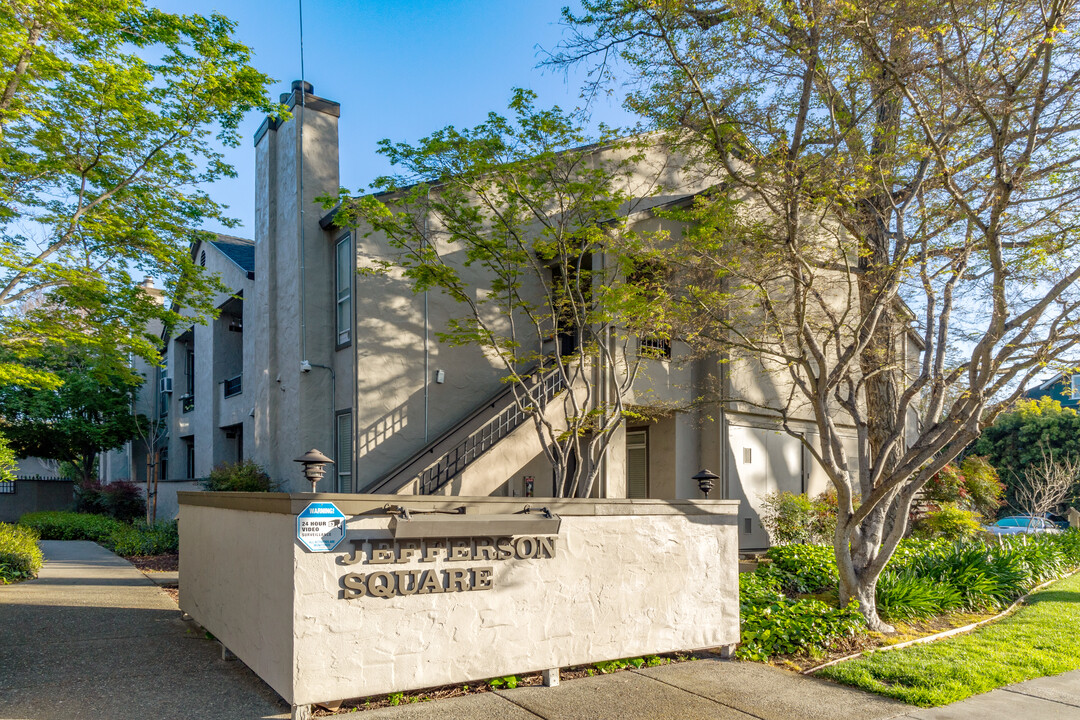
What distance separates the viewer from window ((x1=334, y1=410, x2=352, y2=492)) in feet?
45.8

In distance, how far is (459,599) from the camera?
20.9 feet

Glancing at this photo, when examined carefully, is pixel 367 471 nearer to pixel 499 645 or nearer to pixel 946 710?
pixel 499 645

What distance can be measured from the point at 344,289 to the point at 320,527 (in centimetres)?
946

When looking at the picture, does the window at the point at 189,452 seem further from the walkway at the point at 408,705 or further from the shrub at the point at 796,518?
the shrub at the point at 796,518

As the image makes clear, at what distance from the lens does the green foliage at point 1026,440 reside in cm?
3262

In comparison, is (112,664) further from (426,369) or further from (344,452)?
(426,369)

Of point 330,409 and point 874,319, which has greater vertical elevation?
point 874,319

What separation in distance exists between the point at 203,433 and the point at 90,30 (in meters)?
12.7

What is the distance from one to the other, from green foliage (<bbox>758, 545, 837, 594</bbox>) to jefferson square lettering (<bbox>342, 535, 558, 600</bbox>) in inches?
229

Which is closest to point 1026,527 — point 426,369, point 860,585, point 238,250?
point 860,585

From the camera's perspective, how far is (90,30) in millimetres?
10562

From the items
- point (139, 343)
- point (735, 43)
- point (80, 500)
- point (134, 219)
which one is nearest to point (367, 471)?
point (139, 343)

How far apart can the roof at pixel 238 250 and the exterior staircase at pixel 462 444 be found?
7.51 meters

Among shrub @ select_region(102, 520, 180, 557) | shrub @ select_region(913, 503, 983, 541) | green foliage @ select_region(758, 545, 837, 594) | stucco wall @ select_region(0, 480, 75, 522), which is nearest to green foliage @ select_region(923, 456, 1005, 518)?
→ shrub @ select_region(913, 503, 983, 541)
